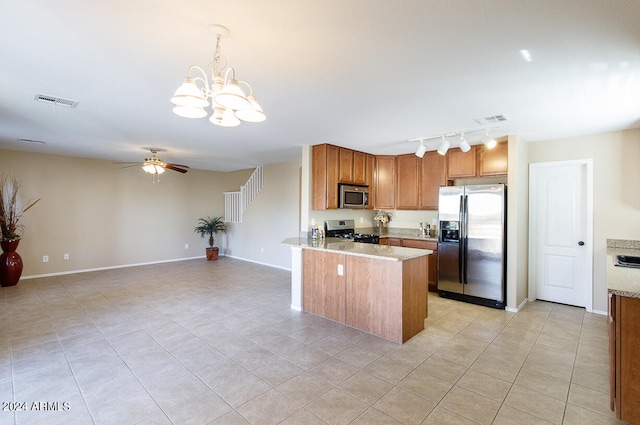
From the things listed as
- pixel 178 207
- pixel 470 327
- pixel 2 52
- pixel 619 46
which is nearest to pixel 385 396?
pixel 470 327

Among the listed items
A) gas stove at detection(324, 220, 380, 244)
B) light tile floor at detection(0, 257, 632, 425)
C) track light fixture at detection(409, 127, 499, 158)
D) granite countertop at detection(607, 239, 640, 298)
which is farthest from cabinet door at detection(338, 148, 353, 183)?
granite countertop at detection(607, 239, 640, 298)

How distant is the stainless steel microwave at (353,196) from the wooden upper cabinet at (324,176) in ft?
0.54

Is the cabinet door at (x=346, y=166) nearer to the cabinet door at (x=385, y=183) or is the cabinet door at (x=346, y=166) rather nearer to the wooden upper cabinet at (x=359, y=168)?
the wooden upper cabinet at (x=359, y=168)

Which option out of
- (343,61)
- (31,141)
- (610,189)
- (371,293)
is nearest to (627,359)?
(371,293)

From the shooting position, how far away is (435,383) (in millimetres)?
2426

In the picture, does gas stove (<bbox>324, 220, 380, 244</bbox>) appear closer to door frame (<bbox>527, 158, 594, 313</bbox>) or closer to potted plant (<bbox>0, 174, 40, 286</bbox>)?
door frame (<bbox>527, 158, 594, 313</bbox>)

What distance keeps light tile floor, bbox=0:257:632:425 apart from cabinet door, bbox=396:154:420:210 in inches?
74.8

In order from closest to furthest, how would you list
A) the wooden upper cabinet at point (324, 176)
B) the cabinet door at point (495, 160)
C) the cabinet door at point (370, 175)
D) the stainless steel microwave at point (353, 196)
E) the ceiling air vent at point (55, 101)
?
the ceiling air vent at point (55, 101), the cabinet door at point (495, 160), the wooden upper cabinet at point (324, 176), the stainless steel microwave at point (353, 196), the cabinet door at point (370, 175)

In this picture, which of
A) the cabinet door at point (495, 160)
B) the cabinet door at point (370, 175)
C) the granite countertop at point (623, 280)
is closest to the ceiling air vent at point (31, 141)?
the cabinet door at point (370, 175)

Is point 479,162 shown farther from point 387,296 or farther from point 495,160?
point 387,296

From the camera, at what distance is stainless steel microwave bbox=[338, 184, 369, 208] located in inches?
195

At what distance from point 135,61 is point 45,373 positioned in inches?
108

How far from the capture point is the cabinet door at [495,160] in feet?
14.3

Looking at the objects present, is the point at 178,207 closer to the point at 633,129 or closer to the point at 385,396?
the point at 385,396
